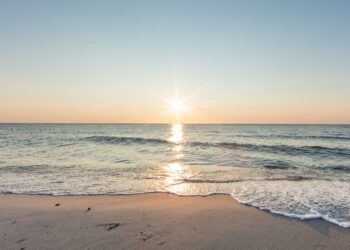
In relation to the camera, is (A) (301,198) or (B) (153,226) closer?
(B) (153,226)

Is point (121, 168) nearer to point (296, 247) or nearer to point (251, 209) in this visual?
point (251, 209)

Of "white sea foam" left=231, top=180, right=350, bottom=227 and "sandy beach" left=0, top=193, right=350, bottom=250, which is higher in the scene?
"sandy beach" left=0, top=193, right=350, bottom=250

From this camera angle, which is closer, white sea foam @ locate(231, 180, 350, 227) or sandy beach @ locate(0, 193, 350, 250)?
sandy beach @ locate(0, 193, 350, 250)

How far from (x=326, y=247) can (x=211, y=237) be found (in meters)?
1.74

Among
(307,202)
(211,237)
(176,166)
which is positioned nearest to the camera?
(211,237)

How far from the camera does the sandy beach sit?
4.36 metres

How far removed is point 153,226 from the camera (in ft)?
16.7

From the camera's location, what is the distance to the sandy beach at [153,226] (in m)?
4.36

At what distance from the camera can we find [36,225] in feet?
16.8

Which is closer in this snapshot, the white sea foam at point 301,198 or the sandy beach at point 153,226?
the sandy beach at point 153,226

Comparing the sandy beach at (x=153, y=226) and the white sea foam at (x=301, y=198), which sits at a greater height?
the sandy beach at (x=153, y=226)

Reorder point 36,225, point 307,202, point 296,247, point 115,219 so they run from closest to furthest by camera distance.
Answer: point 296,247, point 36,225, point 115,219, point 307,202

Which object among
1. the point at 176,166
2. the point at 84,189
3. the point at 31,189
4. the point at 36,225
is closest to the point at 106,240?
the point at 36,225

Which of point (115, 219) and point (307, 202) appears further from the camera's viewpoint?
point (307, 202)
